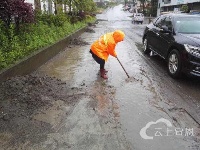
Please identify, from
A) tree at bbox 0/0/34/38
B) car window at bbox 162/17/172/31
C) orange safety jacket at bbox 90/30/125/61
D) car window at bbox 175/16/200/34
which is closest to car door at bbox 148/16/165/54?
car window at bbox 162/17/172/31

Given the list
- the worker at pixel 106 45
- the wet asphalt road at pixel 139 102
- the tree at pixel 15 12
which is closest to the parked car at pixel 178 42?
the wet asphalt road at pixel 139 102

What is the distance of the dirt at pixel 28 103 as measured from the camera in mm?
4215

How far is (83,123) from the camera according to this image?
4.65m

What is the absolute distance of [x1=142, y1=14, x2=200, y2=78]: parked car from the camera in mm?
6613

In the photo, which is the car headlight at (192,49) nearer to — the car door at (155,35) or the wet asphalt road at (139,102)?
the wet asphalt road at (139,102)

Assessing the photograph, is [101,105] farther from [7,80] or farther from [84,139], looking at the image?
[7,80]

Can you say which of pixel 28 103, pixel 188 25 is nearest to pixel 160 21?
pixel 188 25

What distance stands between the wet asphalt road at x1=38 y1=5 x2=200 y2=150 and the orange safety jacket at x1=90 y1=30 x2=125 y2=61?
0.68 m

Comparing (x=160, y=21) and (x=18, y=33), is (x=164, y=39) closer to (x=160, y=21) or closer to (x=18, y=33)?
(x=160, y=21)

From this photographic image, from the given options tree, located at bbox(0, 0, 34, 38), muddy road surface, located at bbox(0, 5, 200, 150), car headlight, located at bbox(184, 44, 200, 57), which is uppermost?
tree, located at bbox(0, 0, 34, 38)

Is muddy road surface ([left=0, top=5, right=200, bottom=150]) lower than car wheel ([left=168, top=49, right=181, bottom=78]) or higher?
lower

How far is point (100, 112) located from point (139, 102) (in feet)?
3.16

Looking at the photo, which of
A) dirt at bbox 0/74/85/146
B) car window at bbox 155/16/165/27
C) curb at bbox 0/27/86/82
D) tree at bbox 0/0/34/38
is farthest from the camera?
car window at bbox 155/16/165/27

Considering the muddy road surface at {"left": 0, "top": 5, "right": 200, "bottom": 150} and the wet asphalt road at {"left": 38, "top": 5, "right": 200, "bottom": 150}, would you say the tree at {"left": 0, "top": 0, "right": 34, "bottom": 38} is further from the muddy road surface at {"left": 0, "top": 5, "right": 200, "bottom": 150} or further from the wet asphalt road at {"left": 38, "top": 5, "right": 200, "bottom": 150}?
the muddy road surface at {"left": 0, "top": 5, "right": 200, "bottom": 150}
